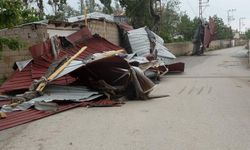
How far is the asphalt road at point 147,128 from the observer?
280 inches

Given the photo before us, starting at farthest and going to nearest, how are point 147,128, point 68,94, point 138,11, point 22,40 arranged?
point 138,11
point 22,40
point 68,94
point 147,128

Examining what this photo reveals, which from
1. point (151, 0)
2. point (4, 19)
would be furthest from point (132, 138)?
point (151, 0)

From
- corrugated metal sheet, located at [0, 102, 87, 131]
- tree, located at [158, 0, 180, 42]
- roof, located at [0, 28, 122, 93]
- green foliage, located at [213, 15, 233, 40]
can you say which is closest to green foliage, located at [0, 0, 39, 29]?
corrugated metal sheet, located at [0, 102, 87, 131]

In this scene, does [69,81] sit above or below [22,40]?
below

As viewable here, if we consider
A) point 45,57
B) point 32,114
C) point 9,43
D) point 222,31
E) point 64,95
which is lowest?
point 222,31

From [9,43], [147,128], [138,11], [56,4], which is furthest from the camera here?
[138,11]

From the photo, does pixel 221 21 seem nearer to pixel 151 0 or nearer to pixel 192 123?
pixel 151 0

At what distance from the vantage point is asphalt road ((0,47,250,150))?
23.4 feet

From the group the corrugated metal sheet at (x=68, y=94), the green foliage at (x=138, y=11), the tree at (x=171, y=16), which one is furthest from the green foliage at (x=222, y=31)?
the corrugated metal sheet at (x=68, y=94)

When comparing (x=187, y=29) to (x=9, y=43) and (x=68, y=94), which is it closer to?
(x=68, y=94)

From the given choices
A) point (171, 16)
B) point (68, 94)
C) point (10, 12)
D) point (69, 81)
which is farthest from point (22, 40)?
point (171, 16)

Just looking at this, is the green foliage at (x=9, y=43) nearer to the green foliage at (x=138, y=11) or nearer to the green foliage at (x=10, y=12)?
the green foliage at (x=10, y=12)

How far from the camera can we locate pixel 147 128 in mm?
8391

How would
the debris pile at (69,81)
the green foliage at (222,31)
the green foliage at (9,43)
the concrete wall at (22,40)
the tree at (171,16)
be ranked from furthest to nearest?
the green foliage at (222,31)
the tree at (171,16)
the concrete wall at (22,40)
the debris pile at (69,81)
the green foliage at (9,43)
